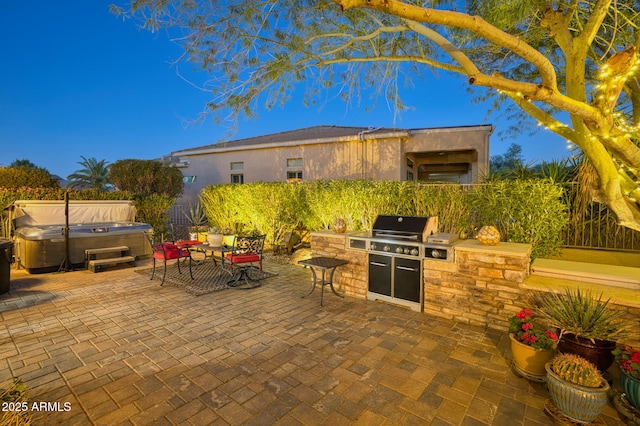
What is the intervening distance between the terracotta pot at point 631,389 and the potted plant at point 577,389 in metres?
0.26

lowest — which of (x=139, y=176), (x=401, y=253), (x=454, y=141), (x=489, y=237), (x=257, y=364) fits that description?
(x=257, y=364)

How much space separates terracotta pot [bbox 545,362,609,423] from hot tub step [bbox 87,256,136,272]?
8.22 m

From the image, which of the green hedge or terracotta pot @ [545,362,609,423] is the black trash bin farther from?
terracotta pot @ [545,362,609,423]

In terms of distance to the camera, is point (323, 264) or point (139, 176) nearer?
point (323, 264)

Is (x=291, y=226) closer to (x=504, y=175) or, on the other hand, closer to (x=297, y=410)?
(x=504, y=175)

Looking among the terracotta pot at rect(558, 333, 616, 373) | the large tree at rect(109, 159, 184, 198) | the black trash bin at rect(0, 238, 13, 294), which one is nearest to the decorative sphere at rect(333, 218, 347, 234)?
the terracotta pot at rect(558, 333, 616, 373)

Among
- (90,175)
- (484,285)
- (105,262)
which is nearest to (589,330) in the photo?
(484,285)

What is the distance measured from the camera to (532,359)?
2.61 metres

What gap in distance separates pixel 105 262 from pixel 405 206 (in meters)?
6.98

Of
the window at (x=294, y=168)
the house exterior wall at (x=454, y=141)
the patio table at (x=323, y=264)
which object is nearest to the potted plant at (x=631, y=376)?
the patio table at (x=323, y=264)

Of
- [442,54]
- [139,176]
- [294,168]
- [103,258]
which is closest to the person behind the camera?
[442,54]

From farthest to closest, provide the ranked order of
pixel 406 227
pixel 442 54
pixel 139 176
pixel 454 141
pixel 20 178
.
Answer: pixel 139 176
pixel 454 141
pixel 20 178
pixel 442 54
pixel 406 227

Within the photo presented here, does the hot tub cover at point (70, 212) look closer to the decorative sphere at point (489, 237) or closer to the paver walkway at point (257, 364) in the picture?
the paver walkway at point (257, 364)

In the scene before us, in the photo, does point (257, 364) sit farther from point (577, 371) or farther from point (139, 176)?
point (139, 176)
